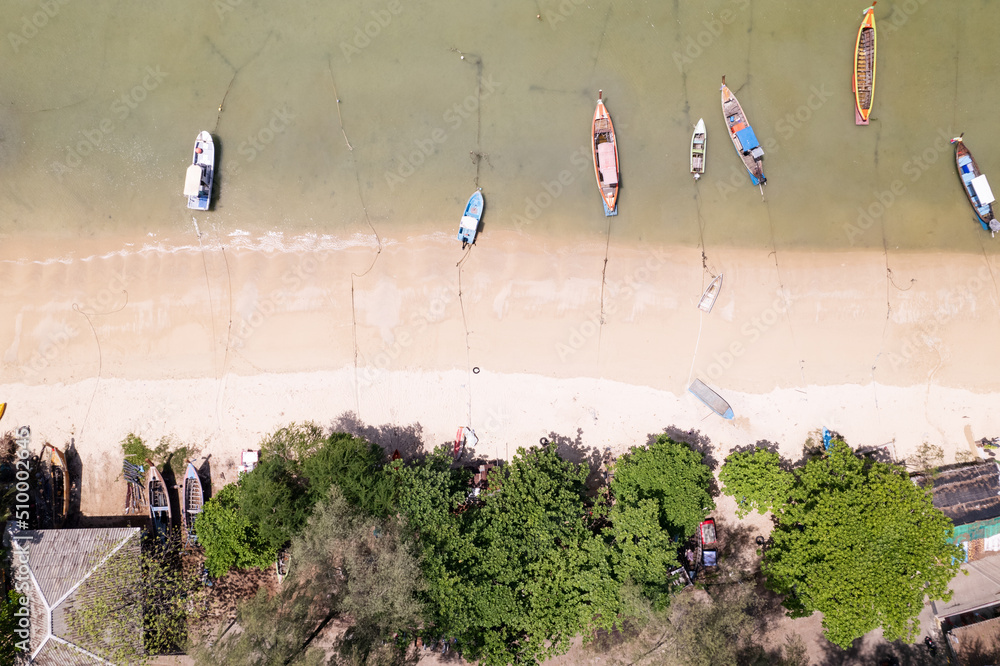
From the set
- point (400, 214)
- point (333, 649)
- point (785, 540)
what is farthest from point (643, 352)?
point (333, 649)

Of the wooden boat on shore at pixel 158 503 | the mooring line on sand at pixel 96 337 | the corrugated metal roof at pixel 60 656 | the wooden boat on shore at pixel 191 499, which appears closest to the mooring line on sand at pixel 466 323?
the wooden boat on shore at pixel 191 499

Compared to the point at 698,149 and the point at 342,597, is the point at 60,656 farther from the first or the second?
the point at 698,149

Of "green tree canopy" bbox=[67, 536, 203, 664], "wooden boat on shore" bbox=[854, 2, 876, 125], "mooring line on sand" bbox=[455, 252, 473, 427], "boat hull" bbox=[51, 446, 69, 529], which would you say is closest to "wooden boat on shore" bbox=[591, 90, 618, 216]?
"mooring line on sand" bbox=[455, 252, 473, 427]

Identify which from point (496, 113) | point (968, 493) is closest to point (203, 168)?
point (496, 113)

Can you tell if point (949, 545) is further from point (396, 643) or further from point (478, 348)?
point (396, 643)

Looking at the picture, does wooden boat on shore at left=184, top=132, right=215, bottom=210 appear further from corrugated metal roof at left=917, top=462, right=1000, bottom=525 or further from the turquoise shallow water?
corrugated metal roof at left=917, top=462, right=1000, bottom=525

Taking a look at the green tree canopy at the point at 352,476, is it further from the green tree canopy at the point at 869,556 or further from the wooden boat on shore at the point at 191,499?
the green tree canopy at the point at 869,556
